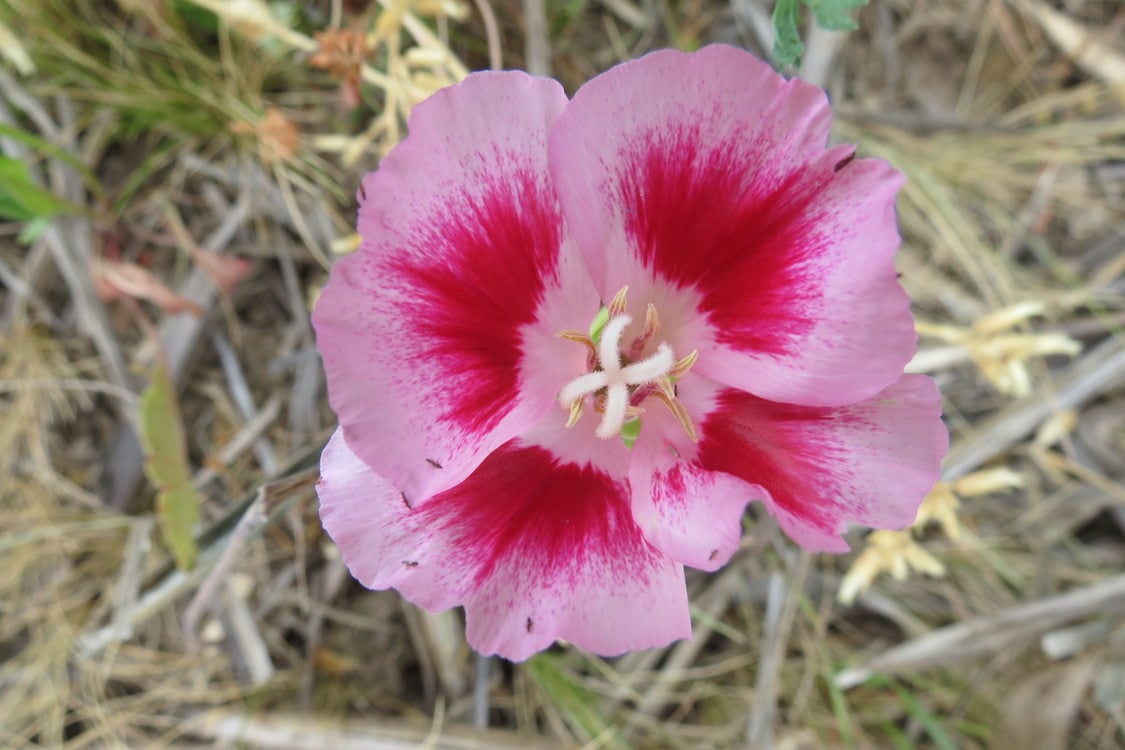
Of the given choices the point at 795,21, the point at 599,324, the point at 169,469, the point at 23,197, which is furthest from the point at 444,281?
the point at 23,197

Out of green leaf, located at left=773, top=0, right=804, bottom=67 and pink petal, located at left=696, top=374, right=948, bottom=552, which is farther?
green leaf, located at left=773, top=0, right=804, bottom=67

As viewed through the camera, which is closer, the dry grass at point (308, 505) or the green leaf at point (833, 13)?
the green leaf at point (833, 13)

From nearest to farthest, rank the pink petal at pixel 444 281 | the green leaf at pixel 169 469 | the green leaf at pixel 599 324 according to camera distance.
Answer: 1. the pink petal at pixel 444 281
2. the green leaf at pixel 599 324
3. the green leaf at pixel 169 469

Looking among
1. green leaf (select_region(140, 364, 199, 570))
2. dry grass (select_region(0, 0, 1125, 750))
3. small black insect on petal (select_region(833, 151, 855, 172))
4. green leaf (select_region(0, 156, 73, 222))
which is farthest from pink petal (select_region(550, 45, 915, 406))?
green leaf (select_region(0, 156, 73, 222))

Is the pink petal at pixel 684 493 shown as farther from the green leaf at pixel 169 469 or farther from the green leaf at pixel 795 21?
the green leaf at pixel 169 469

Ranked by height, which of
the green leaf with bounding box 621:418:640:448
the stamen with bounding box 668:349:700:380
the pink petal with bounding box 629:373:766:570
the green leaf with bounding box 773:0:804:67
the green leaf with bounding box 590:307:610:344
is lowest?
the pink petal with bounding box 629:373:766:570

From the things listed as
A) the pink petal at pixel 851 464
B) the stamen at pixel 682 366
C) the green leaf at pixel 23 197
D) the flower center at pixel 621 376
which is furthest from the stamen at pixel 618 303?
the green leaf at pixel 23 197

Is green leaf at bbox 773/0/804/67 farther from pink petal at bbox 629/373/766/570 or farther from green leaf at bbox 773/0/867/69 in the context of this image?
pink petal at bbox 629/373/766/570
